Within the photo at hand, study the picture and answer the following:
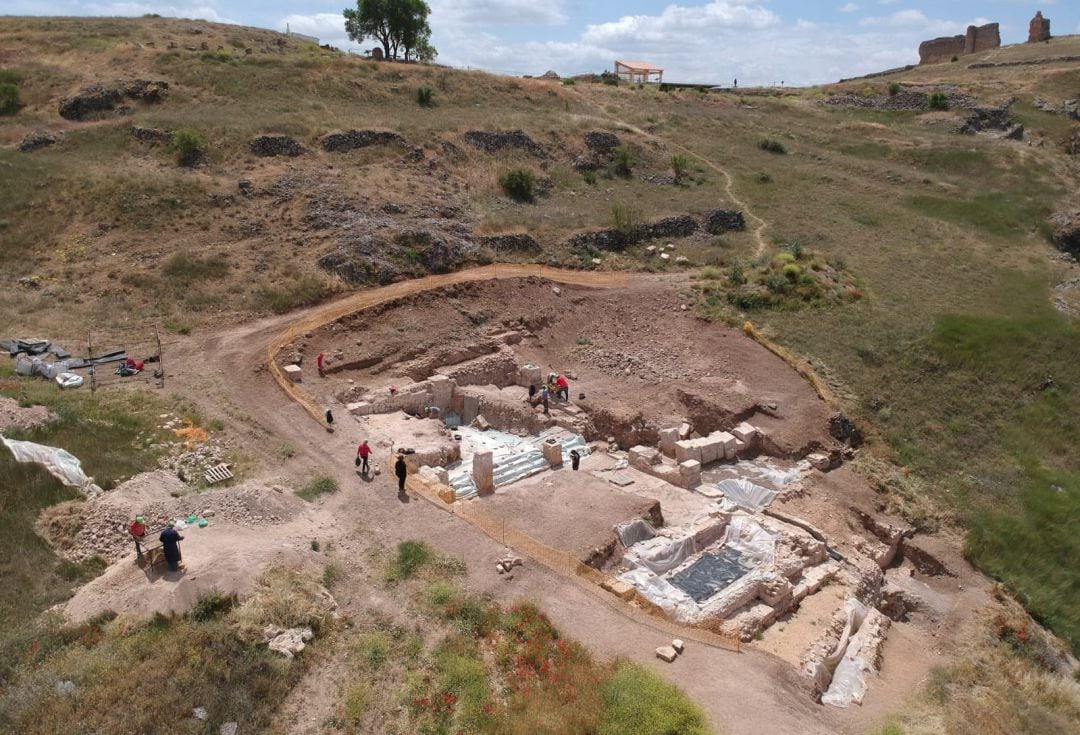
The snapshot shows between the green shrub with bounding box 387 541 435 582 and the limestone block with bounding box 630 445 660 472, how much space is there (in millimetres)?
8206

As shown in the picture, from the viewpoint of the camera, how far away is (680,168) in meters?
46.8

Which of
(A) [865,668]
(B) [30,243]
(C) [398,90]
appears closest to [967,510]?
(A) [865,668]

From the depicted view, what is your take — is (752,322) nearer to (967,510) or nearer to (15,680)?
(967,510)

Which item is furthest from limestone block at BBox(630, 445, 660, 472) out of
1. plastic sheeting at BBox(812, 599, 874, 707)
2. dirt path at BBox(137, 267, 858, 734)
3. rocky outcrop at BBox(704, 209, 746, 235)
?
rocky outcrop at BBox(704, 209, 746, 235)

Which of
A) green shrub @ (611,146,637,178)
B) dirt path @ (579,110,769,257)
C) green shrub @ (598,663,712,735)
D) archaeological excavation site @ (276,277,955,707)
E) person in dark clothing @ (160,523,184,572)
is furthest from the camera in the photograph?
green shrub @ (611,146,637,178)

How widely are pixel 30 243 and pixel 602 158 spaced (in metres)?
32.0

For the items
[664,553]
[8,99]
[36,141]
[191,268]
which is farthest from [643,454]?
[8,99]

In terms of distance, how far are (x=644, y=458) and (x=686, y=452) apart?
1.41 metres

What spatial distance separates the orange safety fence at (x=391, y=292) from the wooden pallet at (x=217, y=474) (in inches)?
138

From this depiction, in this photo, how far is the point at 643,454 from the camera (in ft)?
70.3

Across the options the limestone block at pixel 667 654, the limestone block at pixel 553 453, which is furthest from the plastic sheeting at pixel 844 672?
the limestone block at pixel 553 453

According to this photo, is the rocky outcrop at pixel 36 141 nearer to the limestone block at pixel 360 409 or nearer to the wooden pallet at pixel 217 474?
the limestone block at pixel 360 409

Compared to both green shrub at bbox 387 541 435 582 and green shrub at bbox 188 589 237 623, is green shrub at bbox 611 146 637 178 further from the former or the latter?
green shrub at bbox 188 589 237 623

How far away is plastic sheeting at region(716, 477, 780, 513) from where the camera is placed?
792 inches
